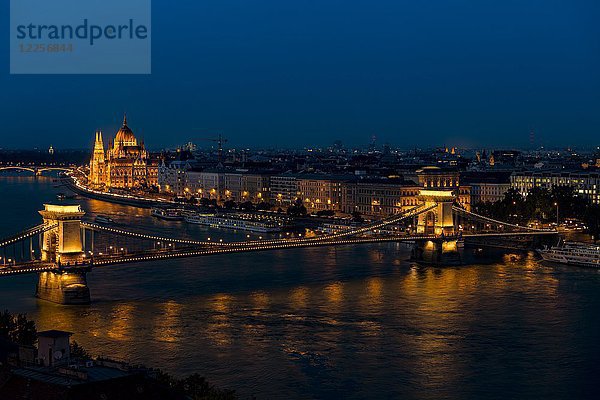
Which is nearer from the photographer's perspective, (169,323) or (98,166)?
(169,323)

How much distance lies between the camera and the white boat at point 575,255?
20.4 meters

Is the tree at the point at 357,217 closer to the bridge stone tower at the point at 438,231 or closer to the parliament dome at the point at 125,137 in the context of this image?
the bridge stone tower at the point at 438,231

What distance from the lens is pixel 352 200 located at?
109ft

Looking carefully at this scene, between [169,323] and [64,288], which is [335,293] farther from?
[64,288]

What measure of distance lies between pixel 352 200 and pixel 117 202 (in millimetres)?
12867

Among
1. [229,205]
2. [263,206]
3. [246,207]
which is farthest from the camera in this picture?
[229,205]

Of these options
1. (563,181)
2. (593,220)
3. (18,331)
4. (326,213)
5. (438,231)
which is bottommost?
(18,331)

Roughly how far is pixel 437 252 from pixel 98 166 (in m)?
40.5

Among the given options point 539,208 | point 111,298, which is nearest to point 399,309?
point 111,298

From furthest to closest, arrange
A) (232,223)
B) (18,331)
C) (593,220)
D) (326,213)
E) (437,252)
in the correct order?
(326,213) → (232,223) → (593,220) → (437,252) → (18,331)

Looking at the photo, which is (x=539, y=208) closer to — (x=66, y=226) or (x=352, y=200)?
(x=352, y=200)

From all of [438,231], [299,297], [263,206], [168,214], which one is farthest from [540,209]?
[299,297]

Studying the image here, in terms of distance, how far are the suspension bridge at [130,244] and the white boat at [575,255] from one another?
3.85 feet

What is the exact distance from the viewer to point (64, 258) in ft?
50.8
